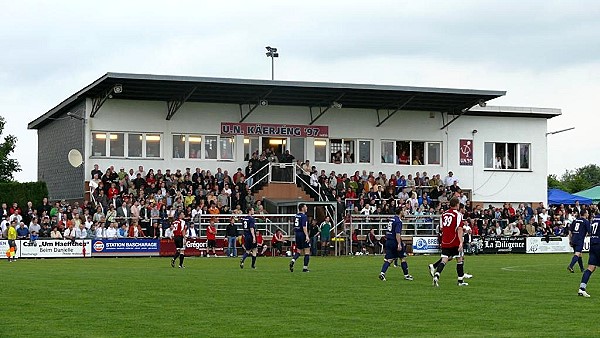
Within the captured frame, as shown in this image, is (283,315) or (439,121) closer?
(283,315)

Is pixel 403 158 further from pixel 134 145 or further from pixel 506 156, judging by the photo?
pixel 134 145

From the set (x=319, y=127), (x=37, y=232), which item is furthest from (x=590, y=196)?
(x=37, y=232)

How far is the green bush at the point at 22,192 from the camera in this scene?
5462cm

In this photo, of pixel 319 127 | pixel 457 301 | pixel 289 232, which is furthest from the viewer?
pixel 319 127

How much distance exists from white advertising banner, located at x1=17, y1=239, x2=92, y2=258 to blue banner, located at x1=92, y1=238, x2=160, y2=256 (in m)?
0.45

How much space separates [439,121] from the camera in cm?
5972

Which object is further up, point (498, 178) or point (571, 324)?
point (498, 178)

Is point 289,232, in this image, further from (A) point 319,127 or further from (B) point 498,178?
(B) point 498,178

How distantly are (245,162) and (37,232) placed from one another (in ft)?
47.6

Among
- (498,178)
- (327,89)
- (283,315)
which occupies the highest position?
(327,89)

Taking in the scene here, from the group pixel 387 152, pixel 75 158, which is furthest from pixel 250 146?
pixel 75 158

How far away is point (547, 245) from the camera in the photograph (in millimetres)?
51312

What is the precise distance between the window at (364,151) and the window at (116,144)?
13.8 meters

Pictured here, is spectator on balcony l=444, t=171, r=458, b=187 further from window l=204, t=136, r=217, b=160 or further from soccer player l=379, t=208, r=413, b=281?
soccer player l=379, t=208, r=413, b=281
